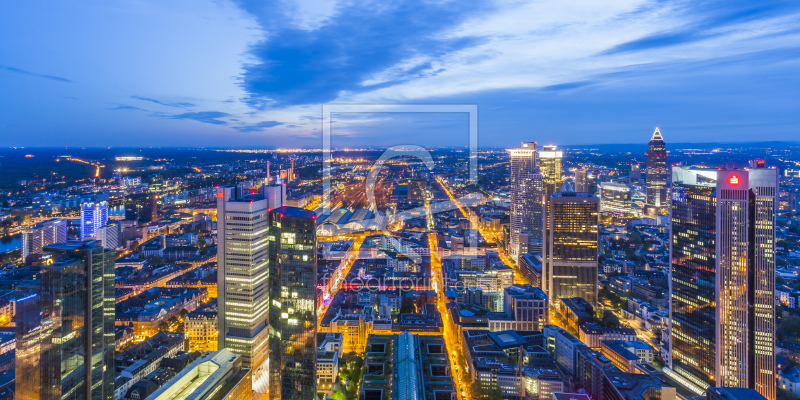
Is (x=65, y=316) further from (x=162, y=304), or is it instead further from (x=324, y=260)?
(x=324, y=260)

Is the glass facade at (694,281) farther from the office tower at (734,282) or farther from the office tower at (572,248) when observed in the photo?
the office tower at (572,248)

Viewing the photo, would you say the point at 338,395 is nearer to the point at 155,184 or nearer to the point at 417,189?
the point at 417,189

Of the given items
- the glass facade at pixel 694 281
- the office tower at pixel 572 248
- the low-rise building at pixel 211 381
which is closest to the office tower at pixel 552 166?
the office tower at pixel 572 248

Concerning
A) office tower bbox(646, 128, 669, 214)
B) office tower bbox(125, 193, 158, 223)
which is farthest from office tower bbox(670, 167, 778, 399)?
office tower bbox(125, 193, 158, 223)

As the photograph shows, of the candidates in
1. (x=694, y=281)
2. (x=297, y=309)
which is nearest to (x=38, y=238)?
(x=297, y=309)

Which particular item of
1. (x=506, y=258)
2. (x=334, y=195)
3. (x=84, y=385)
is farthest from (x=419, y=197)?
(x=84, y=385)

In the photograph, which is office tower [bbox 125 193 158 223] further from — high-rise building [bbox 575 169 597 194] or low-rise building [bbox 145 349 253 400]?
high-rise building [bbox 575 169 597 194]
